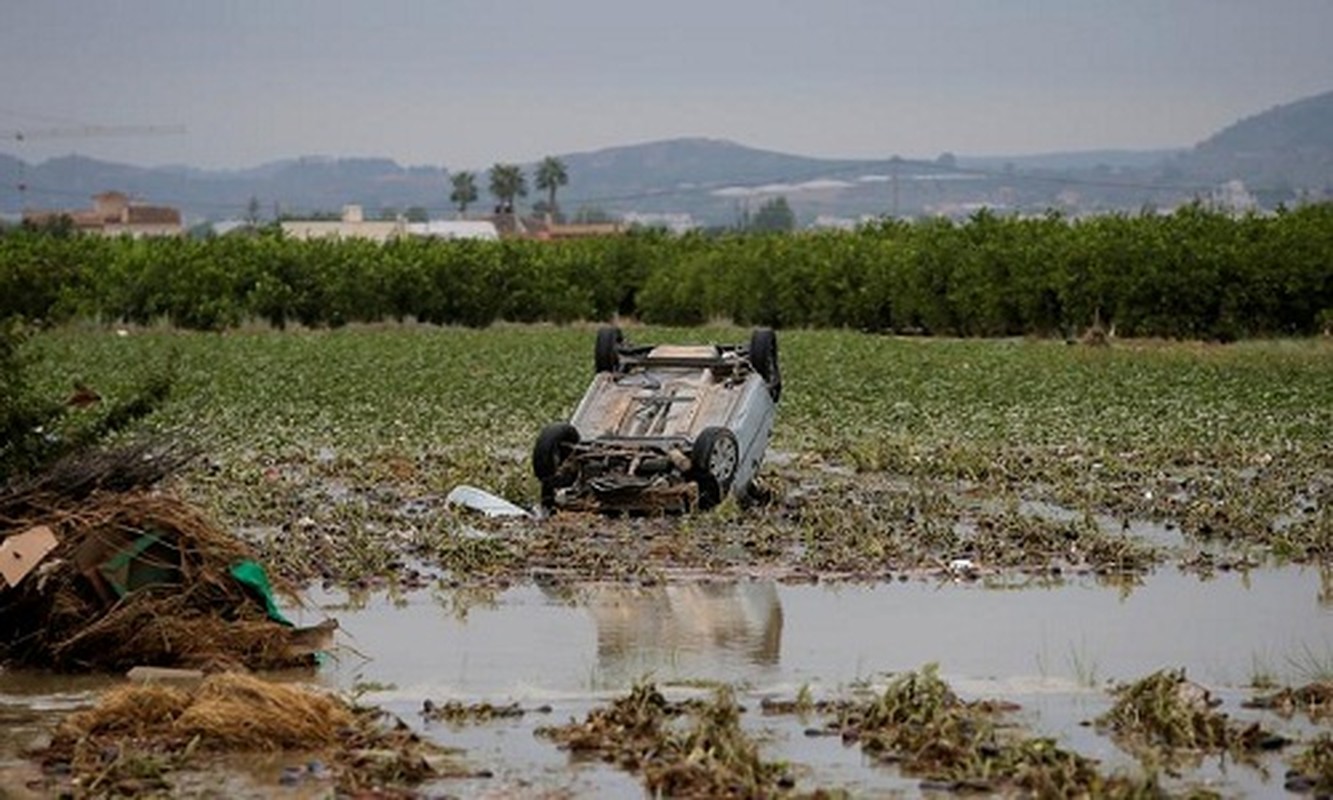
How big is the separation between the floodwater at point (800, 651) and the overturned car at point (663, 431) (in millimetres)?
3436

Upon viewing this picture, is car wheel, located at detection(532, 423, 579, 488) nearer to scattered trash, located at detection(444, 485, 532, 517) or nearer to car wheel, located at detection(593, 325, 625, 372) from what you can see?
scattered trash, located at detection(444, 485, 532, 517)

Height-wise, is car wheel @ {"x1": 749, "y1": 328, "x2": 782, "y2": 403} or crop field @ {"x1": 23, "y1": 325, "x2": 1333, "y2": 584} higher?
car wheel @ {"x1": 749, "y1": 328, "x2": 782, "y2": 403}

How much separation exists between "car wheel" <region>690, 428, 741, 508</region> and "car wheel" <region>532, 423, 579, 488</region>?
1.18 meters

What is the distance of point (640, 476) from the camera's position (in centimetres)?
2117

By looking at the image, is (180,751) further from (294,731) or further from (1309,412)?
(1309,412)

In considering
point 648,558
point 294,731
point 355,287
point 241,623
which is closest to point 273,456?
point 648,558

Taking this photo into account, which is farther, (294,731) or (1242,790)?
(294,731)

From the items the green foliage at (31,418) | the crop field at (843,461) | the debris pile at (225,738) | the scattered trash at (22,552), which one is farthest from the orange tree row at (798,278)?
the debris pile at (225,738)

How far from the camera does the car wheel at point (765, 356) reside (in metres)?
22.3

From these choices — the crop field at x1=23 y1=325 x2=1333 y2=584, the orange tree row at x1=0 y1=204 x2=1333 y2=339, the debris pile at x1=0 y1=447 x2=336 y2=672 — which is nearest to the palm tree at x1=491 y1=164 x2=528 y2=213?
the orange tree row at x1=0 y1=204 x2=1333 y2=339

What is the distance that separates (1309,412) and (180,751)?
22315 millimetres

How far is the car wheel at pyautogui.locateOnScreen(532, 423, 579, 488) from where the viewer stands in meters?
21.2

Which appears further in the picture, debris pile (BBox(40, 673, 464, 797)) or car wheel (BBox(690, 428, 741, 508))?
car wheel (BBox(690, 428, 741, 508))

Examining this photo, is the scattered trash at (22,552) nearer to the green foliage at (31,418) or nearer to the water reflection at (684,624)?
the green foliage at (31,418)
